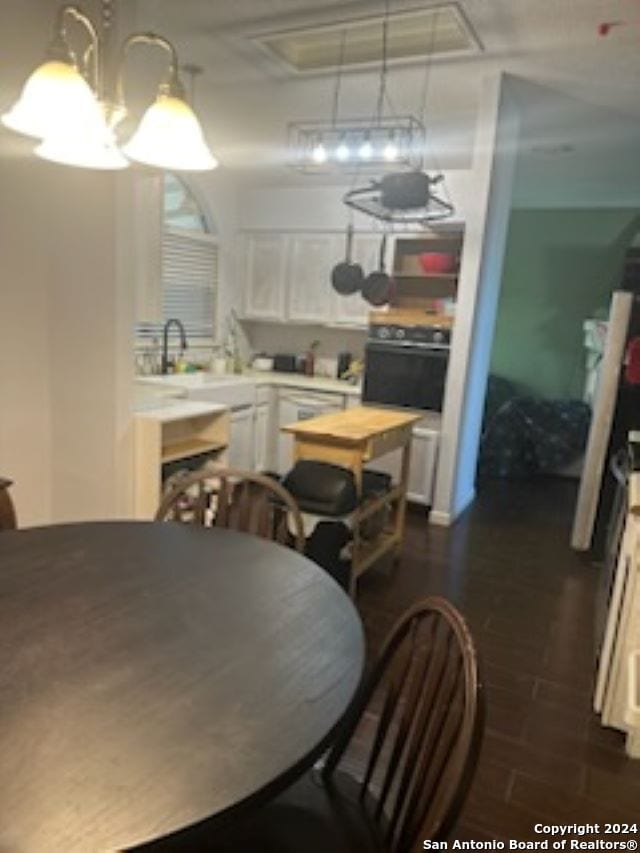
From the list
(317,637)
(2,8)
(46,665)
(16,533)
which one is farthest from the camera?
(2,8)

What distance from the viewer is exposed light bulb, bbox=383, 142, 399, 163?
2.95 meters

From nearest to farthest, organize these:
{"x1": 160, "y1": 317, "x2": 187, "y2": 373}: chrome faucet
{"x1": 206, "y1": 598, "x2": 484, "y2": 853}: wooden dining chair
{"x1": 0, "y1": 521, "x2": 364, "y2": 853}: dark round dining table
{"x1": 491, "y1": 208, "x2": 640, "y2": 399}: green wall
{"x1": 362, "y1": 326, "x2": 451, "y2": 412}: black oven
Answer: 1. {"x1": 0, "y1": 521, "x2": 364, "y2": 853}: dark round dining table
2. {"x1": 206, "y1": 598, "x2": 484, "y2": 853}: wooden dining chair
3. {"x1": 362, "y1": 326, "x2": 451, "y2": 412}: black oven
4. {"x1": 160, "y1": 317, "x2": 187, "y2": 373}: chrome faucet
5. {"x1": 491, "y1": 208, "x2": 640, "y2": 399}: green wall

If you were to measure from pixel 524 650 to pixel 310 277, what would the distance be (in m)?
3.59

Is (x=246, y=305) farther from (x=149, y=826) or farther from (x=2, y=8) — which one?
(x=149, y=826)

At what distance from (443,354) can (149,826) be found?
3625 millimetres

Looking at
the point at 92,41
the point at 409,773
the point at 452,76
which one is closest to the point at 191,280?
the point at 452,76

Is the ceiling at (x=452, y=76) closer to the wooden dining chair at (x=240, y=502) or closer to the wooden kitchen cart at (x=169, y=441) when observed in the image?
the wooden kitchen cart at (x=169, y=441)

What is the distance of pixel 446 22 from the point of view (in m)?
2.76

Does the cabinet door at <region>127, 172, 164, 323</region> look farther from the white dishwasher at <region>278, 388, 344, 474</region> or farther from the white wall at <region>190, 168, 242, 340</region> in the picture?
the white wall at <region>190, 168, 242, 340</region>

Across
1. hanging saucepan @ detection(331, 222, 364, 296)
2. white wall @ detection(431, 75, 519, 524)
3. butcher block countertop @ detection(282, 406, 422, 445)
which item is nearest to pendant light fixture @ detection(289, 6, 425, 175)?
white wall @ detection(431, 75, 519, 524)

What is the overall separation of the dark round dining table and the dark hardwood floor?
3.20 feet

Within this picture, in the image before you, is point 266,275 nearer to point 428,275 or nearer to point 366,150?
point 428,275

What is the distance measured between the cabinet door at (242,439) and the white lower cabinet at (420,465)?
1.10 metres

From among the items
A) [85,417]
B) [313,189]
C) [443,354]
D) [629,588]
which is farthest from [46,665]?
[313,189]
